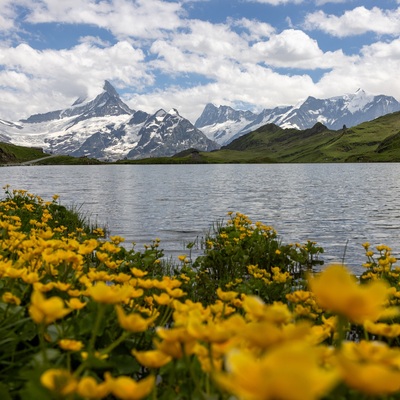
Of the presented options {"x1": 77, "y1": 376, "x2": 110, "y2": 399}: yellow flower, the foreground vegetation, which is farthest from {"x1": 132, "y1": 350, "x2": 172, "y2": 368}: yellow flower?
{"x1": 77, "y1": 376, "x2": 110, "y2": 399}: yellow flower

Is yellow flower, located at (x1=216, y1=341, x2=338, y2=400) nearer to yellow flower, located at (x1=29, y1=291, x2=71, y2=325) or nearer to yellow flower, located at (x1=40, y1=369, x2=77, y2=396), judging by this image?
yellow flower, located at (x1=40, y1=369, x2=77, y2=396)

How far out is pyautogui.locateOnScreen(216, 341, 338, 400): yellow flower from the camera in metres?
1.33

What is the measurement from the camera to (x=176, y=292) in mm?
4250

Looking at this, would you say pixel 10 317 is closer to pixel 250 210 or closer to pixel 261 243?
pixel 261 243

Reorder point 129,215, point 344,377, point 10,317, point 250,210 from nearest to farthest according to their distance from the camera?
point 344,377 → point 10,317 → point 129,215 → point 250,210

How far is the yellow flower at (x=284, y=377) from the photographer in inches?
52.6

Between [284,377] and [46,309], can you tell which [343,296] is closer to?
[284,377]

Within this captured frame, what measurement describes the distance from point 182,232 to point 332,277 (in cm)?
2592

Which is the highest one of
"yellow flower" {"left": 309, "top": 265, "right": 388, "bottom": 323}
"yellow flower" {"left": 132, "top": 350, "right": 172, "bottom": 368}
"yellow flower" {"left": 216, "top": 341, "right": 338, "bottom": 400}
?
"yellow flower" {"left": 309, "top": 265, "right": 388, "bottom": 323}

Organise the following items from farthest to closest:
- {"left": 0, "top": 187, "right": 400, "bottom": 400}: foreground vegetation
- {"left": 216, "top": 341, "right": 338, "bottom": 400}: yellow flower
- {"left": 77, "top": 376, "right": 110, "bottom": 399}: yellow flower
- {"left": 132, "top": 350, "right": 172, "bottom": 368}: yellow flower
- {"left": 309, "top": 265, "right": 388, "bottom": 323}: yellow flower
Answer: {"left": 132, "top": 350, "right": 172, "bottom": 368}: yellow flower → {"left": 77, "top": 376, "right": 110, "bottom": 399}: yellow flower → {"left": 309, "top": 265, "right": 388, "bottom": 323}: yellow flower → {"left": 0, "top": 187, "right": 400, "bottom": 400}: foreground vegetation → {"left": 216, "top": 341, "right": 338, "bottom": 400}: yellow flower

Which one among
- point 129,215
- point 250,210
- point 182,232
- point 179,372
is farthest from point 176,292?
point 250,210

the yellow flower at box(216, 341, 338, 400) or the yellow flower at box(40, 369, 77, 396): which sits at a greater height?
the yellow flower at box(216, 341, 338, 400)

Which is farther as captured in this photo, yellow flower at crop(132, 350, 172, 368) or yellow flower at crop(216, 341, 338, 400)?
yellow flower at crop(132, 350, 172, 368)

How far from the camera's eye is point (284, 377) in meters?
1.33
